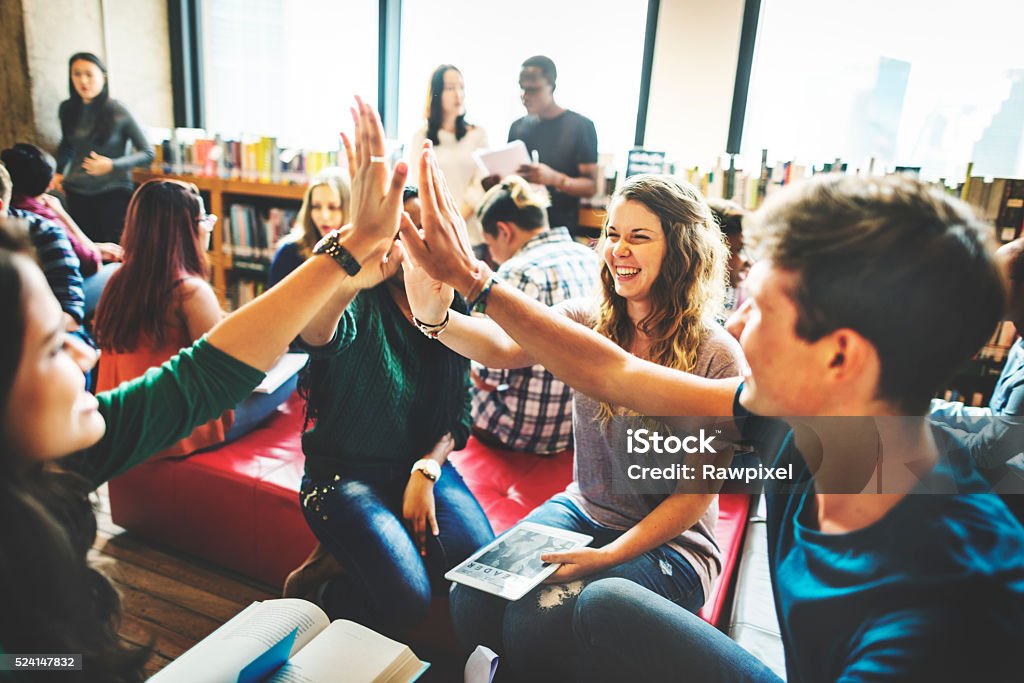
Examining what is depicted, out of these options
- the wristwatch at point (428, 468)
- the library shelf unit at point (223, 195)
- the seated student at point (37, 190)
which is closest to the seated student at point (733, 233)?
the wristwatch at point (428, 468)

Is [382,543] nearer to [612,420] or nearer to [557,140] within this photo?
[612,420]

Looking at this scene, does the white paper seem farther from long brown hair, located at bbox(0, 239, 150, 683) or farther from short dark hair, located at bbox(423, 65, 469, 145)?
short dark hair, located at bbox(423, 65, 469, 145)

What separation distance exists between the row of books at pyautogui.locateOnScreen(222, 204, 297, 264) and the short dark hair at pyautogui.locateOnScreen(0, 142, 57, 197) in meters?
2.09

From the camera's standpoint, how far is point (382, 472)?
1.79 meters

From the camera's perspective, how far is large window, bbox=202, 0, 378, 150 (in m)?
5.12

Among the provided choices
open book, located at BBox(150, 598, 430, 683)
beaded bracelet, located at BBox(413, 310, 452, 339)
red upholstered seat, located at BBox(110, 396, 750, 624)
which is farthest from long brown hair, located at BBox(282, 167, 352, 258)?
open book, located at BBox(150, 598, 430, 683)

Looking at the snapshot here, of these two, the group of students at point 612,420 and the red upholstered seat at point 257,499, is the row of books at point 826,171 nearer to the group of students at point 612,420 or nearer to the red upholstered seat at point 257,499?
the red upholstered seat at point 257,499

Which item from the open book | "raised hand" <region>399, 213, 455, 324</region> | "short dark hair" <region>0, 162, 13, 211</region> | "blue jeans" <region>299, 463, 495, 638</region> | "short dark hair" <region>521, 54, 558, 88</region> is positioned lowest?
"blue jeans" <region>299, 463, 495, 638</region>

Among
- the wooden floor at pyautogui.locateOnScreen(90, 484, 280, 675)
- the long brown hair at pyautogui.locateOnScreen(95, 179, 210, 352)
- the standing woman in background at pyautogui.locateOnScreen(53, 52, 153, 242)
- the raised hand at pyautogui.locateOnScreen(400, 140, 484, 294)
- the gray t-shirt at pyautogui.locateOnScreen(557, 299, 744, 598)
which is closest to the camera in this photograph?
the raised hand at pyautogui.locateOnScreen(400, 140, 484, 294)

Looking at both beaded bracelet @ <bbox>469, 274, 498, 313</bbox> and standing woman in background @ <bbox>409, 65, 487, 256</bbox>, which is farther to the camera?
standing woman in background @ <bbox>409, 65, 487, 256</bbox>

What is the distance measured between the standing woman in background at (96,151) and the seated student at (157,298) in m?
2.89

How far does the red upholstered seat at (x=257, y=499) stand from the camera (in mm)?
1996

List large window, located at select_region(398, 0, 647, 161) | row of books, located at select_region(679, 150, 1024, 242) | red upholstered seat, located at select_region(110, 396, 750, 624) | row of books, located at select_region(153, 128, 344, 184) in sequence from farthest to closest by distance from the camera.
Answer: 1. row of books, located at select_region(153, 128, 344, 184)
2. large window, located at select_region(398, 0, 647, 161)
3. row of books, located at select_region(679, 150, 1024, 242)
4. red upholstered seat, located at select_region(110, 396, 750, 624)

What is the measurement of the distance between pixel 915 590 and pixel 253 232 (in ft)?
16.8
